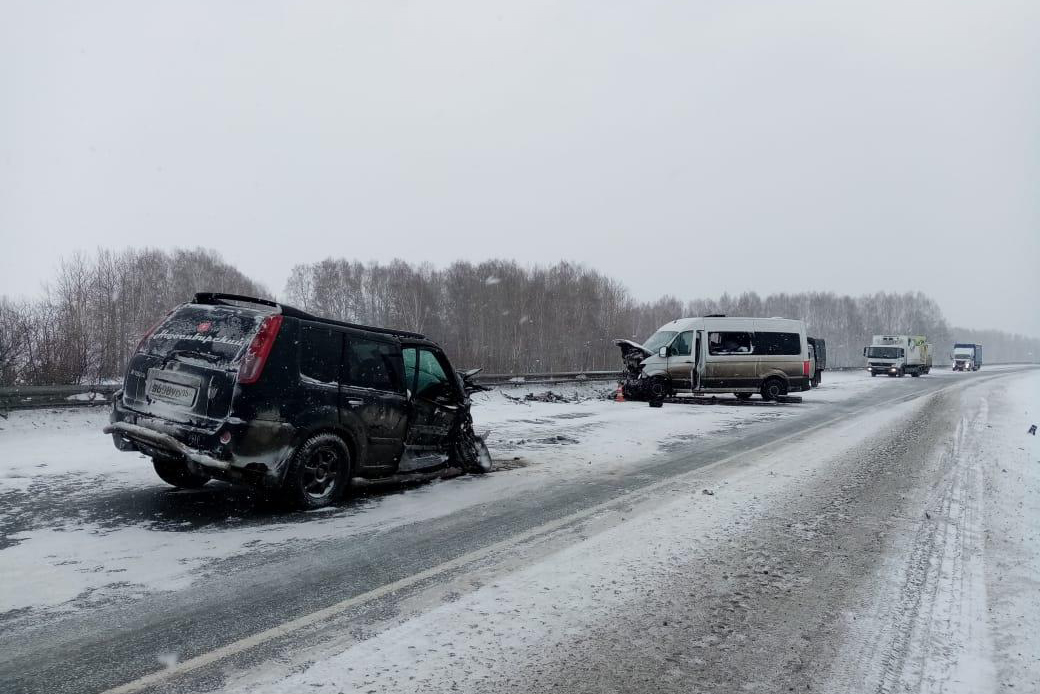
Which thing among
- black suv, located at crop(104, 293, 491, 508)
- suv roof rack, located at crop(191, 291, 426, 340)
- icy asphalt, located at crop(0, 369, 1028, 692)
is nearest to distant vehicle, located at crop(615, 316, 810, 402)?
icy asphalt, located at crop(0, 369, 1028, 692)

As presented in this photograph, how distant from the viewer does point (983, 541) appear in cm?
526

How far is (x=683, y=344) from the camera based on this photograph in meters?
19.1

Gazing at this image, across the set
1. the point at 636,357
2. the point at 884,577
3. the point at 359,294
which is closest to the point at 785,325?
the point at 636,357

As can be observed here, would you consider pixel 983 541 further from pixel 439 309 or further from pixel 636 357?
pixel 439 309

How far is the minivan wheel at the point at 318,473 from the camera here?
5566 millimetres

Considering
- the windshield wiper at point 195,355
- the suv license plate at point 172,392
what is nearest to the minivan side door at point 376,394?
the windshield wiper at point 195,355

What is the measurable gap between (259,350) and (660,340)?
52.0 feet

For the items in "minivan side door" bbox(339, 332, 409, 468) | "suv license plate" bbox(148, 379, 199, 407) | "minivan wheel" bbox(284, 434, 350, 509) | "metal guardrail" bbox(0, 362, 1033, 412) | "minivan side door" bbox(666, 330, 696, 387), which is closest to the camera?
"suv license plate" bbox(148, 379, 199, 407)

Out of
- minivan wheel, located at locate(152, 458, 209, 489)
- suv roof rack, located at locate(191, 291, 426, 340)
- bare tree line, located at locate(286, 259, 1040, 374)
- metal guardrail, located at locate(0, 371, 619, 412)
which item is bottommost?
minivan wheel, located at locate(152, 458, 209, 489)

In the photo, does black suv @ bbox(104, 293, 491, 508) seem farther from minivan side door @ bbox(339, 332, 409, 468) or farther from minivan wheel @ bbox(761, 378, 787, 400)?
minivan wheel @ bbox(761, 378, 787, 400)

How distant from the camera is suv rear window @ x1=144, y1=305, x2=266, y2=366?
17.5 ft

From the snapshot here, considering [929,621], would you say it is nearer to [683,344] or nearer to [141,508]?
[141,508]

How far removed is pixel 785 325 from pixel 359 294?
55.1 metres

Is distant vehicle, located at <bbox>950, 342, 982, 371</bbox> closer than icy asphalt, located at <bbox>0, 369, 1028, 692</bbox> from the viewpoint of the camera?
No
